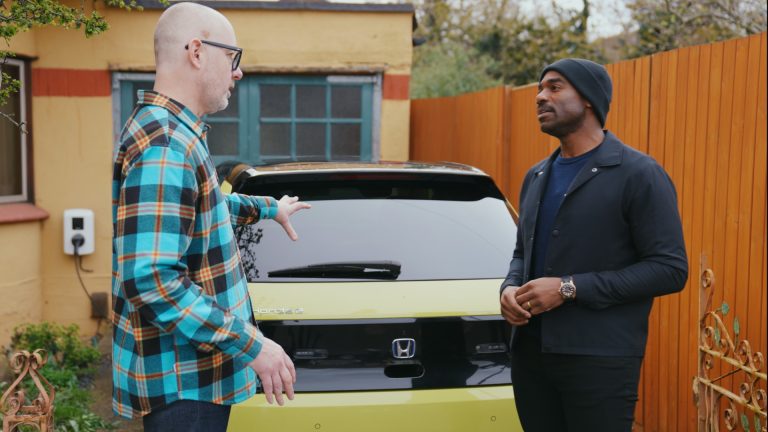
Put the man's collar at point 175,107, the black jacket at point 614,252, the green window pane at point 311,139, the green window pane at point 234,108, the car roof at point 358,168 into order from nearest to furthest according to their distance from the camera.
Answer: the man's collar at point 175,107, the black jacket at point 614,252, the car roof at point 358,168, the green window pane at point 234,108, the green window pane at point 311,139

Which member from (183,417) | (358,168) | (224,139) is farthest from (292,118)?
(183,417)

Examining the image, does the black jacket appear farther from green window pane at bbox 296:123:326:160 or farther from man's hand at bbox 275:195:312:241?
green window pane at bbox 296:123:326:160

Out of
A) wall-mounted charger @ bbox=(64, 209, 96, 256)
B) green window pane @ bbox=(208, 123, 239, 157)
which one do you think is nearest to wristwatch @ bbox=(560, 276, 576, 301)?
wall-mounted charger @ bbox=(64, 209, 96, 256)

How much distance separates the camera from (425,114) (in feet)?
35.8

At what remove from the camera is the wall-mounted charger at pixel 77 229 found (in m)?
8.18

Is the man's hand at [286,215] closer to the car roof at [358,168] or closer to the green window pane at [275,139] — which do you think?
the car roof at [358,168]

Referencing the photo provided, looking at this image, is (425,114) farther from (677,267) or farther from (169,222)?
(169,222)

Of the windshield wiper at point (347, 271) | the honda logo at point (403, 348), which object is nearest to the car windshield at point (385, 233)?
→ the windshield wiper at point (347, 271)

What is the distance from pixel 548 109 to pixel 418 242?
1050 millimetres

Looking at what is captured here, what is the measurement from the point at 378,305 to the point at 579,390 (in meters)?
0.94

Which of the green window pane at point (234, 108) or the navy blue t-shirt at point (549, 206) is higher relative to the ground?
the green window pane at point (234, 108)

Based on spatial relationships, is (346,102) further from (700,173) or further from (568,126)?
(568,126)

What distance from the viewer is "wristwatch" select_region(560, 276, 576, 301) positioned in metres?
2.92

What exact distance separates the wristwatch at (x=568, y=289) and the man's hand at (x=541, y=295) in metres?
0.01
